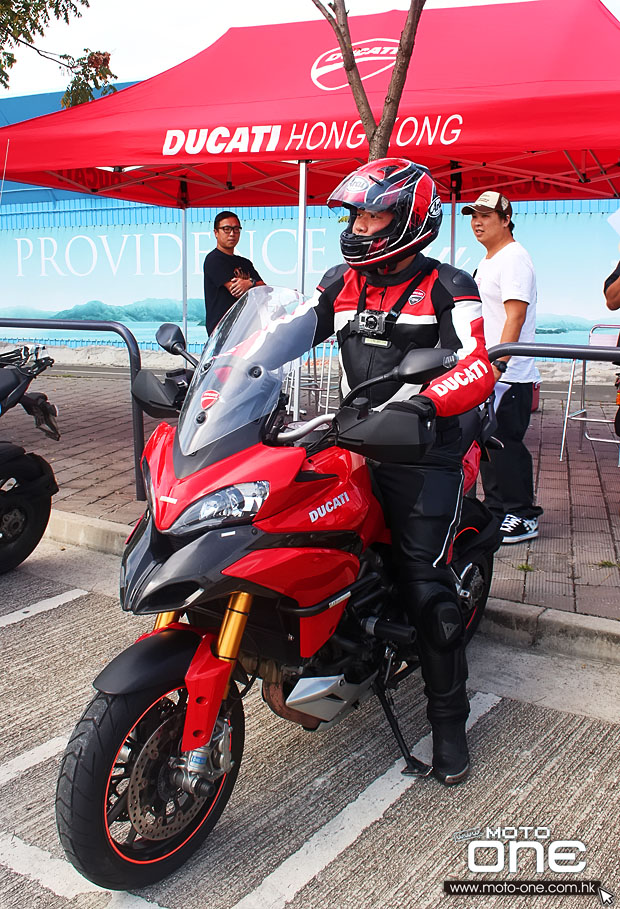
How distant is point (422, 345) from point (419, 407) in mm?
603

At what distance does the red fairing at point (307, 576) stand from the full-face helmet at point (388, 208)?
1.02 metres

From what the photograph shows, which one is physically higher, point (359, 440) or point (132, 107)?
point (132, 107)

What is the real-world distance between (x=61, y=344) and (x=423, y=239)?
16.0 meters

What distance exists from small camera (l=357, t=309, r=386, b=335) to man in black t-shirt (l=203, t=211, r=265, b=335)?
4.81 metres

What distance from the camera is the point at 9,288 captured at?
19109mm

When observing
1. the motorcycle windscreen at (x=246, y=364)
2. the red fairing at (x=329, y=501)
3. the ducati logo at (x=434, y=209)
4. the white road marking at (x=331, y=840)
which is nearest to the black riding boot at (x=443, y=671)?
the white road marking at (x=331, y=840)

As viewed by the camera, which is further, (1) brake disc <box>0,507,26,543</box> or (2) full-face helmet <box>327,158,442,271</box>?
(1) brake disc <box>0,507,26,543</box>

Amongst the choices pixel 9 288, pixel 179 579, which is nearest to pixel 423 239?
pixel 179 579

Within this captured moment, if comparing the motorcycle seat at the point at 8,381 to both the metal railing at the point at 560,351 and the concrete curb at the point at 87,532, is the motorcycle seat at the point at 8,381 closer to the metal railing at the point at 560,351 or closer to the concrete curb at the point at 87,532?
the concrete curb at the point at 87,532

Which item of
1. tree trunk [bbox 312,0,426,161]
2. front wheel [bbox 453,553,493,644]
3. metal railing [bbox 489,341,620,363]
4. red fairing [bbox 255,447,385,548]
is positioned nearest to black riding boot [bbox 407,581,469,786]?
red fairing [bbox 255,447,385,548]

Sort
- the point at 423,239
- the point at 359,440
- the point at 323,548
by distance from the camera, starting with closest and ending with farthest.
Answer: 1. the point at 359,440
2. the point at 323,548
3. the point at 423,239

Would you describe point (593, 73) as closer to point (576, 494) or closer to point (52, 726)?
point (576, 494)

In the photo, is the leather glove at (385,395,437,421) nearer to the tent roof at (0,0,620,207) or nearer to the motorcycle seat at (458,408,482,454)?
the motorcycle seat at (458,408,482,454)

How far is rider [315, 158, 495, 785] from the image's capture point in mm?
2844
